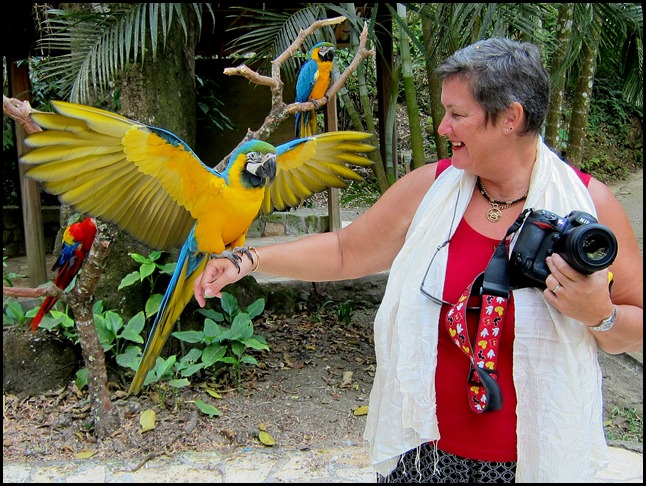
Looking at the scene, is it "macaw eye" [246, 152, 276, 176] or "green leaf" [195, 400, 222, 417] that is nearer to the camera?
"macaw eye" [246, 152, 276, 176]

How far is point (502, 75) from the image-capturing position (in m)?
1.02

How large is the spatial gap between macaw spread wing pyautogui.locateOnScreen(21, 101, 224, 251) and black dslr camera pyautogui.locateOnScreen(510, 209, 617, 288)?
0.71 metres

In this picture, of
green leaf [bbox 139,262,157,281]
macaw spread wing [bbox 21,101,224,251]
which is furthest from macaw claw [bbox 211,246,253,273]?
green leaf [bbox 139,262,157,281]

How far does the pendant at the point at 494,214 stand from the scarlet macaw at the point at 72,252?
2.01m

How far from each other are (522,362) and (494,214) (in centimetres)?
27

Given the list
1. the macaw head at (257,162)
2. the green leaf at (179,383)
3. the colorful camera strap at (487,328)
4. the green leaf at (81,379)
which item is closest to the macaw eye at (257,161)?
the macaw head at (257,162)

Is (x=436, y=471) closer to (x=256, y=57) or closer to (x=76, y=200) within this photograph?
(x=76, y=200)

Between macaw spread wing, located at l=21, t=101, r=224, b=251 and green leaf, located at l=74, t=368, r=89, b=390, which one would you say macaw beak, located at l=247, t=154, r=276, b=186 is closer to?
macaw spread wing, located at l=21, t=101, r=224, b=251

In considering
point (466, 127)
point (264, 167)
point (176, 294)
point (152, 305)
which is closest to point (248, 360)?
point (152, 305)

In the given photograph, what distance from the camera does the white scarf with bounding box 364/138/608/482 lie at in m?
1.02

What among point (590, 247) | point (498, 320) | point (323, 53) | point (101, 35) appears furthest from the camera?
point (323, 53)

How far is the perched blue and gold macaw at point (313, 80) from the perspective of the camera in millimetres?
3298

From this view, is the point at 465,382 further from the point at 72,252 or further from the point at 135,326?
the point at 72,252

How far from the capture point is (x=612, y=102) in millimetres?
8281
